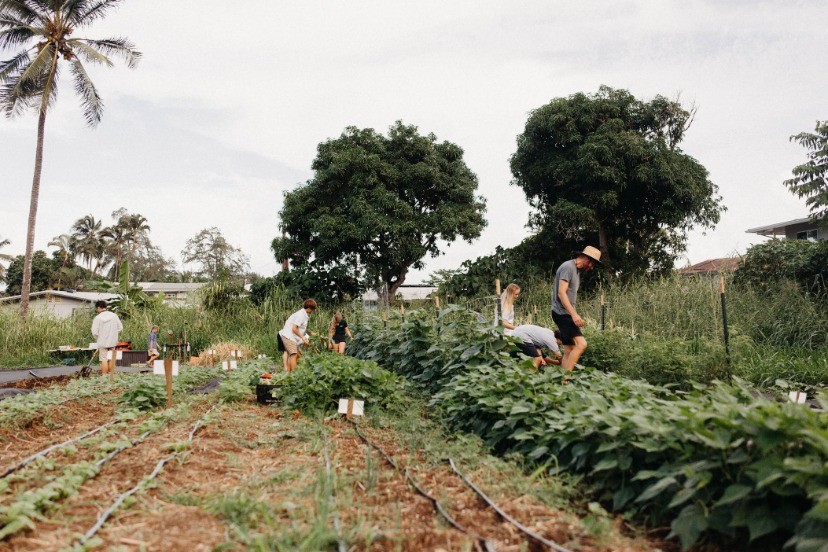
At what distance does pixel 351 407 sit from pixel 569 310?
2.60 metres

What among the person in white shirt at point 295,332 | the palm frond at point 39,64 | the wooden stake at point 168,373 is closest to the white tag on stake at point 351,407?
the wooden stake at point 168,373

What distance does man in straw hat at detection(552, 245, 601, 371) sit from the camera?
22.3 ft

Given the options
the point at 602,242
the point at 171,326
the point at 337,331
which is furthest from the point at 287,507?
the point at 602,242

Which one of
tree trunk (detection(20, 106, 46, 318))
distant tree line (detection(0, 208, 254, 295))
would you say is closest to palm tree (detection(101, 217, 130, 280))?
distant tree line (detection(0, 208, 254, 295))

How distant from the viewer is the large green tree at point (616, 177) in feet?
64.0

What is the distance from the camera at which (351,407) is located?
18.8 feet

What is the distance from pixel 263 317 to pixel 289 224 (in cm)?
555

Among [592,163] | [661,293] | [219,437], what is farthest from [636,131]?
[219,437]

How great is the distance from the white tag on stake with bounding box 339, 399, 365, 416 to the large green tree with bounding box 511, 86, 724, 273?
15.2 meters

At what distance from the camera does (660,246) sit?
2164 cm

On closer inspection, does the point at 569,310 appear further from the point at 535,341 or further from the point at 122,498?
the point at 122,498

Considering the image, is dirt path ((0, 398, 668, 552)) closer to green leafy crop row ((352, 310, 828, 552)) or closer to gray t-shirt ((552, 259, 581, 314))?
green leafy crop row ((352, 310, 828, 552))

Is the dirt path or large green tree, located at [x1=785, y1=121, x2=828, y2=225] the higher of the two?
large green tree, located at [x1=785, y1=121, x2=828, y2=225]

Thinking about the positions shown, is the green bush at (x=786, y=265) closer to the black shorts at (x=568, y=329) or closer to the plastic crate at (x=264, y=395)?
the black shorts at (x=568, y=329)
